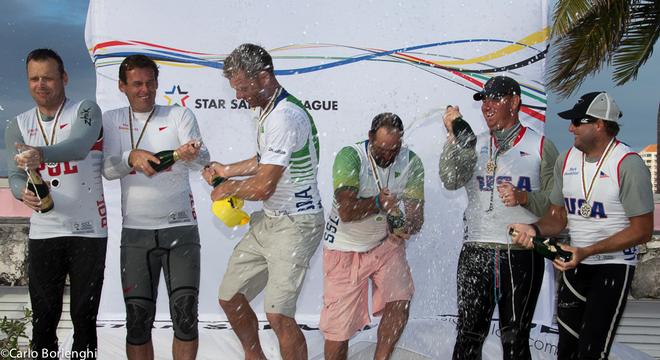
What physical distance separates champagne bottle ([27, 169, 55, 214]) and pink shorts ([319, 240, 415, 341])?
1745mm

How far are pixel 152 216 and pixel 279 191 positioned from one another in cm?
81

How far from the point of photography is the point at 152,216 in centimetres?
461

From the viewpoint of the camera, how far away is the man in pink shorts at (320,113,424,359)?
15.1ft

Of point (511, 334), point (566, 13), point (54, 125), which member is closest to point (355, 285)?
point (511, 334)

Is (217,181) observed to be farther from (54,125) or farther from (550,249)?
(550,249)

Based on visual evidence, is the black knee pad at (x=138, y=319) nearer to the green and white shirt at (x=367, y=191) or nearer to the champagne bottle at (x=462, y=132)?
the green and white shirt at (x=367, y=191)

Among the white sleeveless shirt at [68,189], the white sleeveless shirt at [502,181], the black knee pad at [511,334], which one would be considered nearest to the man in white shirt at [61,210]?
the white sleeveless shirt at [68,189]

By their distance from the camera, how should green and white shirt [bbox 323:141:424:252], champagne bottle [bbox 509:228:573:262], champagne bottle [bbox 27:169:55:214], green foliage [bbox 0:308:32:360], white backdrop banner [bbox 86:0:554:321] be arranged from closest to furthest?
champagne bottle [bbox 509:228:573:262] → champagne bottle [bbox 27:169:55:214] → green and white shirt [bbox 323:141:424:252] → green foliage [bbox 0:308:32:360] → white backdrop banner [bbox 86:0:554:321]

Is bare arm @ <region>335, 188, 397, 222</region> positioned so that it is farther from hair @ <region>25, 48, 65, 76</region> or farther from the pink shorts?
hair @ <region>25, 48, 65, 76</region>

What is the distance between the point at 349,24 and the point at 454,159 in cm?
176

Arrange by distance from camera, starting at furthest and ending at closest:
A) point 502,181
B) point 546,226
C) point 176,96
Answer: point 176,96
point 502,181
point 546,226

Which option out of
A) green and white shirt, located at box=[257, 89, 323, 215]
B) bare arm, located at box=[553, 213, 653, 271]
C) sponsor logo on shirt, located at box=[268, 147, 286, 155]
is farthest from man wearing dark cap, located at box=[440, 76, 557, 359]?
sponsor logo on shirt, located at box=[268, 147, 286, 155]

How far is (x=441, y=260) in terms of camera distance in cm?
581

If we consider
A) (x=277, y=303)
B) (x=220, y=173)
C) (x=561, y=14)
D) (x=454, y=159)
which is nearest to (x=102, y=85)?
(x=220, y=173)
